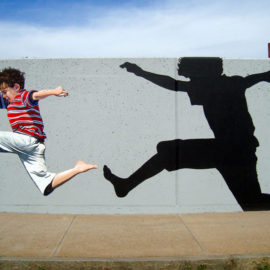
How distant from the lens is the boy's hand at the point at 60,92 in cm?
516

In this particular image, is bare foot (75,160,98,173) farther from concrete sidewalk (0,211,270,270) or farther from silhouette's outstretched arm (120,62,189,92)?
silhouette's outstretched arm (120,62,189,92)

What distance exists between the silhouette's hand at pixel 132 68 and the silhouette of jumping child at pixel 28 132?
3.48 feet

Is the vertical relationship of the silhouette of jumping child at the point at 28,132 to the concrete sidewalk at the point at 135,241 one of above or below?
above

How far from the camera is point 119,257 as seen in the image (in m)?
3.57

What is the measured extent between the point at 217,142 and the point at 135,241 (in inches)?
87.8

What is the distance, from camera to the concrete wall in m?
5.19

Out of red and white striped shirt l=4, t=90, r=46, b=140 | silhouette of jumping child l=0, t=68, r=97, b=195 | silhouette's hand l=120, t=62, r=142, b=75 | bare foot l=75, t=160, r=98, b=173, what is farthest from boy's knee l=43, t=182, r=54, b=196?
silhouette's hand l=120, t=62, r=142, b=75

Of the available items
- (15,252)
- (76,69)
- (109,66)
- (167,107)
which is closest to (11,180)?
(15,252)

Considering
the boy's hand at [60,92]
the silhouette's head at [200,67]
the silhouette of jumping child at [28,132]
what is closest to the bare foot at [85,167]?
the silhouette of jumping child at [28,132]

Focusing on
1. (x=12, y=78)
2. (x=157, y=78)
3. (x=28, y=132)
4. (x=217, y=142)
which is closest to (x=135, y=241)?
(x=217, y=142)

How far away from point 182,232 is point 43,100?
296 centimetres

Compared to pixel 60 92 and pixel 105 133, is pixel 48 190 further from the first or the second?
pixel 60 92

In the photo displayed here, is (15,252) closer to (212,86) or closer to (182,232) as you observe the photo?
(182,232)

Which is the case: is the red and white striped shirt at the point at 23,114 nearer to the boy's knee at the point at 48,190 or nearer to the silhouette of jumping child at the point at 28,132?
the silhouette of jumping child at the point at 28,132
